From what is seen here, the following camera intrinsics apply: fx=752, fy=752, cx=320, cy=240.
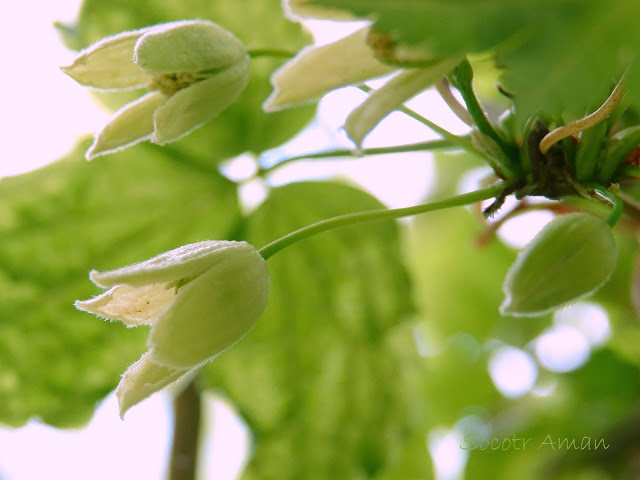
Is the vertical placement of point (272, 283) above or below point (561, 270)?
below

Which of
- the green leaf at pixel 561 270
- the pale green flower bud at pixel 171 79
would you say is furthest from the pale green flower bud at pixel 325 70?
the green leaf at pixel 561 270

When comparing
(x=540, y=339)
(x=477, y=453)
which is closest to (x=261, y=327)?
(x=477, y=453)

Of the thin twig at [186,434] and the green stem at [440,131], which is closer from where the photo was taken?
the green stem at [440,131]

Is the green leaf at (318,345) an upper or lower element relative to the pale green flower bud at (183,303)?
lower

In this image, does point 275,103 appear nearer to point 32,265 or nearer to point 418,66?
point 418,66

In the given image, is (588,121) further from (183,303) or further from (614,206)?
(183,303)

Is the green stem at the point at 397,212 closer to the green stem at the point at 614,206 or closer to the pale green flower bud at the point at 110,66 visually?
the green stem at the point at 614,206

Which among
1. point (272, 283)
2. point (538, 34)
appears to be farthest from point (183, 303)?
point (272, 283)
